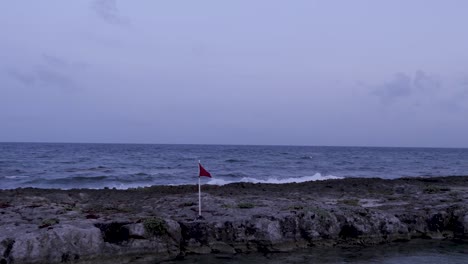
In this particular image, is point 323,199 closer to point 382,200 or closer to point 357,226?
point 382,200

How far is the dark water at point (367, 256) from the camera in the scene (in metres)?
11.9

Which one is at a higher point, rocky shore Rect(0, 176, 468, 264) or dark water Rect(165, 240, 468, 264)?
rocky shore Rect(0, 176, 468, 264)

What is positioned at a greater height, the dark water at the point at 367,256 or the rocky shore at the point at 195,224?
the rocky shore at the point at 195,224

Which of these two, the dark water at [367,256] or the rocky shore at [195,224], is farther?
the dark water at [367,256]

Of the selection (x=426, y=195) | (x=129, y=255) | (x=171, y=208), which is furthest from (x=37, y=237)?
(x=426, y=195)

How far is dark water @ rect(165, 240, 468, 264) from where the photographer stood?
11.9m

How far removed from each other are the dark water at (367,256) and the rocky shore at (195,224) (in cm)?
45

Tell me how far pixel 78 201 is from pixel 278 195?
8.27 meters

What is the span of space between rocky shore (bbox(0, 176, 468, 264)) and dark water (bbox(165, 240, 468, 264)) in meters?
0.45

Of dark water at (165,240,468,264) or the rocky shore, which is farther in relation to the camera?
dark water at (165,240,468,264)

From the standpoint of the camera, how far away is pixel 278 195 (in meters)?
19.6

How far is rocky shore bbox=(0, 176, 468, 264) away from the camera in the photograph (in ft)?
36.9

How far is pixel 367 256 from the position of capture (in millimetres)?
12562

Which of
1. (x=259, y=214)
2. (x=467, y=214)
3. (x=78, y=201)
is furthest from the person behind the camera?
(x=78, y=201)
